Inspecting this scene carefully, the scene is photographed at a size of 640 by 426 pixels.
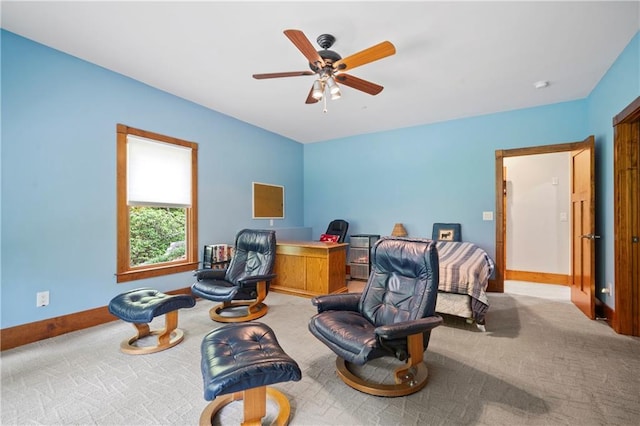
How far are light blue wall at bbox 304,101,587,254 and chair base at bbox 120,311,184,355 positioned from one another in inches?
156

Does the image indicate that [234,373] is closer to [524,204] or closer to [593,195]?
[593,195]

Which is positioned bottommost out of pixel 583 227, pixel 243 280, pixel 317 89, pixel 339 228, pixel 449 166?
pixel 243 280

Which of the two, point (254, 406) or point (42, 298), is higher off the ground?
point (42, 298)

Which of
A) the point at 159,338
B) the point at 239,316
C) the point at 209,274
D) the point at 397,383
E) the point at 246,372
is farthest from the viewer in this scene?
the point at 209,274

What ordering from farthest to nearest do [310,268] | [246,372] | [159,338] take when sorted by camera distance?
[310,268] → [159,338] → [246,372]

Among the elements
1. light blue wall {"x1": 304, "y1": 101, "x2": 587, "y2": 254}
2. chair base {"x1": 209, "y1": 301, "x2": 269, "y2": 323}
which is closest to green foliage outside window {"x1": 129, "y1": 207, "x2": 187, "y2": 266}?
chair base {"x1": 209, "y1": 301, "x2": 269, "y2": 323}

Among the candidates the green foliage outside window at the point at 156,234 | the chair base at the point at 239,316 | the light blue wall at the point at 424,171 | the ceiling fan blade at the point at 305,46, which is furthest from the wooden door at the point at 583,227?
the green foliage outside window at the point at 156,234

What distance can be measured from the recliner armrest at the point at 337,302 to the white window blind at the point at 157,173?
2.69m

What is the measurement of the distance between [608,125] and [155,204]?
551 centimetres

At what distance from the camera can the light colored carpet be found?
174 centimetres

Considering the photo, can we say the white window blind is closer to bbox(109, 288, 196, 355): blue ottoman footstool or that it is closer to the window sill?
the window sill

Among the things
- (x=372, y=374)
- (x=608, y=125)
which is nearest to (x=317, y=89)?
(x=372, y=374)

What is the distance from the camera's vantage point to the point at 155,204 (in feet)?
12.4

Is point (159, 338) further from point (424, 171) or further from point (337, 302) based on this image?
point (424, 171)
